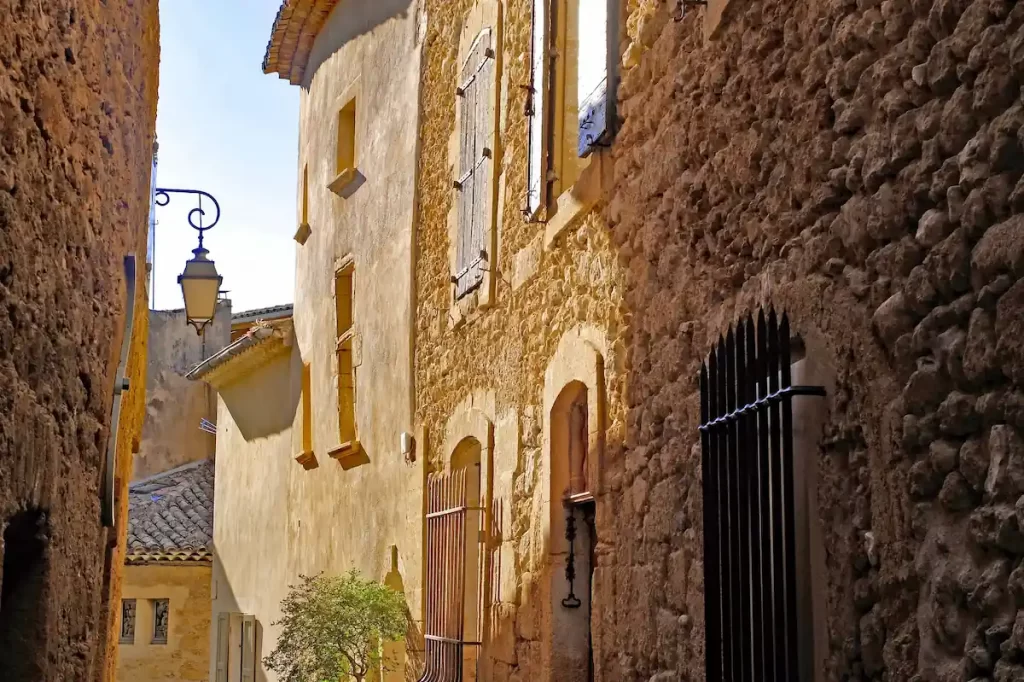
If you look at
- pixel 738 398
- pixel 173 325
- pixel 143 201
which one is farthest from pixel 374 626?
pixel 173 325

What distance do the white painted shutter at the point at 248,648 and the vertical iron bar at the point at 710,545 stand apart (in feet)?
43.1

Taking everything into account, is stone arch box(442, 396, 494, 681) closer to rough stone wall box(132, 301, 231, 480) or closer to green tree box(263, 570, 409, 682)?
green tree box(263, 570, 409, 682)

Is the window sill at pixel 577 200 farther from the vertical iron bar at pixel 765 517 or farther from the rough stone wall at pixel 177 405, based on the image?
the rough stone wall at pixel 177 405

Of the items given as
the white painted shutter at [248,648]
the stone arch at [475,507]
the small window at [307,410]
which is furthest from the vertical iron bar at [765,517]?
the white painted shutter at [248,648]

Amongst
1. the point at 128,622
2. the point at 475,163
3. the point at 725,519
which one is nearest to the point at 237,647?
the point at 128,622

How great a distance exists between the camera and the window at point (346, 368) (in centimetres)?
1284

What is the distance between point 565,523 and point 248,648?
11.2 meters

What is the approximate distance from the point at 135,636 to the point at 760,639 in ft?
67.0

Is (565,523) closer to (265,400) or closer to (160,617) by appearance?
(265,400)

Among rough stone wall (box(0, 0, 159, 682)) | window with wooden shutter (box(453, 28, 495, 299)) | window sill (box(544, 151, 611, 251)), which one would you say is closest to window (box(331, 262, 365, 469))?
window with wooden shutter (box(453, 28, 495, 299))

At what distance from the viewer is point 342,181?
542 inches

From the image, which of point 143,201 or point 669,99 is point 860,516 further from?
point 143,201

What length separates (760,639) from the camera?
4.50 m

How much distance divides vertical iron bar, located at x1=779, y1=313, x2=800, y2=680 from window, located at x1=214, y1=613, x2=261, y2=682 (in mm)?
13715
